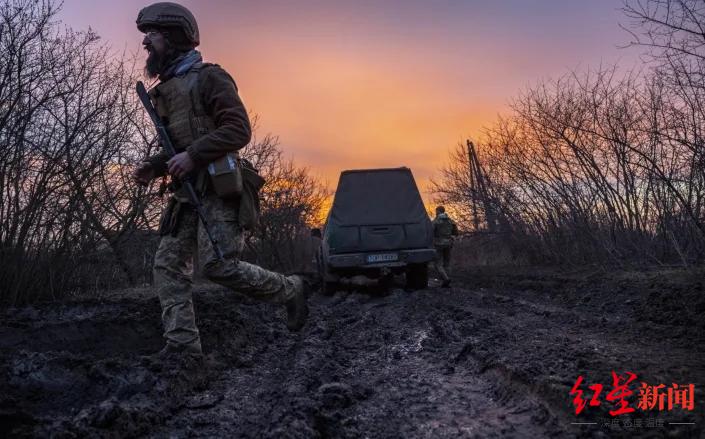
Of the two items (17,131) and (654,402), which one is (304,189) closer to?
(17,131)

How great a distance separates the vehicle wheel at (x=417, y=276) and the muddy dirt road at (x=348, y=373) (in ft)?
12.9

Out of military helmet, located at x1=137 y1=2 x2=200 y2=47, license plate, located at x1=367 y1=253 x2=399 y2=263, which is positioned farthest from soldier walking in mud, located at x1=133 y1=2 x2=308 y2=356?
license plate, located at x1=367 y1=253 x2=399 y2=263

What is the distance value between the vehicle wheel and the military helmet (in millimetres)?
7028

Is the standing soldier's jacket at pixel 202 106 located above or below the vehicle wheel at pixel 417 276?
above

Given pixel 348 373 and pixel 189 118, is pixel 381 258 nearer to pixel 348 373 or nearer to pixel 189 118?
pixel 348 373

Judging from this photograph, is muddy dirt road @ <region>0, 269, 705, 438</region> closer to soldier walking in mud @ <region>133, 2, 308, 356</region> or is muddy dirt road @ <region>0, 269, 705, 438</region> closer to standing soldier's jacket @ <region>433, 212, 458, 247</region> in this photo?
soldier walking in mud @ <region>133, 2, 308, 356</region>

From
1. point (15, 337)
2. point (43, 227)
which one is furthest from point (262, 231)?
point (15, 337)

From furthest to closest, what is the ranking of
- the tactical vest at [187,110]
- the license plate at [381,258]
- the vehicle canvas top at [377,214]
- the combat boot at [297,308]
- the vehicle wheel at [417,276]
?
the vehicle wheel at [417,276]
the vehicle canvas top at [377,214]
the license plate at [381,258]
the combat boot at [297,308]
the tactical vest at [187,110]

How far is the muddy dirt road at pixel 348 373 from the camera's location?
2.30 metres

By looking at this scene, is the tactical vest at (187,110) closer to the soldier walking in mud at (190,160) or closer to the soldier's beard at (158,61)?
the soldier walking in mud at (190,160)

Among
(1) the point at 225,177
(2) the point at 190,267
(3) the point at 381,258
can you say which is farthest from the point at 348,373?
(3) the point at 381,258

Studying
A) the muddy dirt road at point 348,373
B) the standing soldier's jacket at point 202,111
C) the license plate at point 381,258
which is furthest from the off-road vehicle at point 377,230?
the standing soldier's jacket at point 202,111

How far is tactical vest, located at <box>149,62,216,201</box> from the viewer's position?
3475 mm

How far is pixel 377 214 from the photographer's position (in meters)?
9.77
